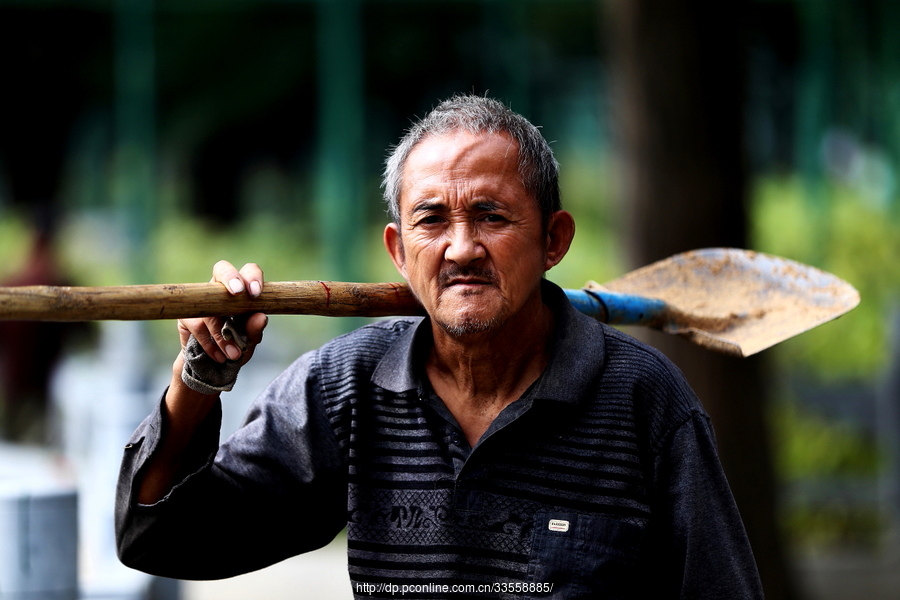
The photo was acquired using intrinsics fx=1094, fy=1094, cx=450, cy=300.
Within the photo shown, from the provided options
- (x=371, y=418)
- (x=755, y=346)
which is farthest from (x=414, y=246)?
(x=755, y=346)

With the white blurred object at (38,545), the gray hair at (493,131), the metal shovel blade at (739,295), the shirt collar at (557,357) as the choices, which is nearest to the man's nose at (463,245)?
the gray hair at (493,131)

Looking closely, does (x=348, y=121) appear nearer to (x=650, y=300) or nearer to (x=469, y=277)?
(x=650, y=300)

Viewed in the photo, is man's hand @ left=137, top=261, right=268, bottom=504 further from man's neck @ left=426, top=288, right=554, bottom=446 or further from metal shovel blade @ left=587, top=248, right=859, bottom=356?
metal shovel blade @ left=587, top=248, right=859, bottom=356

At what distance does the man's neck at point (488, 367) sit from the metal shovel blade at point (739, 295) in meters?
0.62

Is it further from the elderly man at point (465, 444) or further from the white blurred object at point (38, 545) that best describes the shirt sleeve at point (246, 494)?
the white blurred object at point (38, 545)

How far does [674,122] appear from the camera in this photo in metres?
5.14

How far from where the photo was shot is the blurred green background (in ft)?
26.2

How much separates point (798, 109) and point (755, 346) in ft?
20.0

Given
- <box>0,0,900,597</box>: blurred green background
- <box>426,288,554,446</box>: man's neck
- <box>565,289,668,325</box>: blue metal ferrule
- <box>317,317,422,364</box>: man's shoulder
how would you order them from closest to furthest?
<box>426,288,554,446</box>: man's neck, <box>317,317,422,364</box>: man's shoulder, <box>565,289,668,325</box>: blue metal ferrule, <box>0,0,900,597</box>: blurred green background

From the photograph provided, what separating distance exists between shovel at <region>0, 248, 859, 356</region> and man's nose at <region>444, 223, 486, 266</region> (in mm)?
220

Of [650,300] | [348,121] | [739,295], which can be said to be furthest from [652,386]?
[348,121]

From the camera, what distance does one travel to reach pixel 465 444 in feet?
7.31

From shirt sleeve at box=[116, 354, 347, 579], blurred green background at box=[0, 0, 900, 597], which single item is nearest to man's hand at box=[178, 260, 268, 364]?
shirt sleeve at box=[116, 354, 347, 579]

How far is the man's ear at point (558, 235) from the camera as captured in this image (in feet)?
7.82
